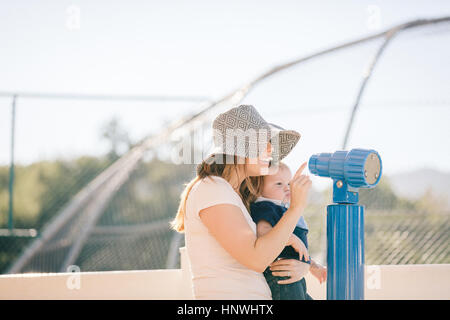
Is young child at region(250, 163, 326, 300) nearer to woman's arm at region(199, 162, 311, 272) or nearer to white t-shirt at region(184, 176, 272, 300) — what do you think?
white t-shirt at region(184, 176, 272, 300)

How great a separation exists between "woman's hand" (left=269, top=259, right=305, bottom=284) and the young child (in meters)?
0.02

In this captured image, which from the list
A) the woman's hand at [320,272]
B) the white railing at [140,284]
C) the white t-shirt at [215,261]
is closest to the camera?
the white t-shirt at [215,261]

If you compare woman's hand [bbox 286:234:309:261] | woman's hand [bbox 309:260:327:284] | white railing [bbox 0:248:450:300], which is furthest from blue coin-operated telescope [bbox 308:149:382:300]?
white railing [bbox 0:248:450:300]

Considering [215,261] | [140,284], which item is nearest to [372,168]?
[215,261]

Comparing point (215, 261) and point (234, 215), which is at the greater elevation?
point (234, 215)

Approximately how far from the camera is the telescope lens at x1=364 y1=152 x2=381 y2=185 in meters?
1.25

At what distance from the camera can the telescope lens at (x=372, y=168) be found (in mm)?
1250

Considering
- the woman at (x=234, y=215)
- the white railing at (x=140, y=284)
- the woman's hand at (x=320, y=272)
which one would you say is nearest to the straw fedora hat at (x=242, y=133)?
the woman at (x=234, y=215)

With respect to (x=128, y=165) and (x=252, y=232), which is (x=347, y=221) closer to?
(x=252, y=232)

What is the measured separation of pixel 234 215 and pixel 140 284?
114cm

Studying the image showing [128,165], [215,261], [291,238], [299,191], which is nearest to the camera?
[299,191]

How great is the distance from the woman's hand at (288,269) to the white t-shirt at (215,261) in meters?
0.06

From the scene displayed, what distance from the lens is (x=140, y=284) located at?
2275 millimetres

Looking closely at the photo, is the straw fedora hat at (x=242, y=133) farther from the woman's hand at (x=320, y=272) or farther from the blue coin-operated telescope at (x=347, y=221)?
the woman's hand at (x=320, y=272)
